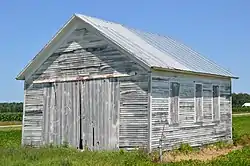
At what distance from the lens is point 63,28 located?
20047 millimetres

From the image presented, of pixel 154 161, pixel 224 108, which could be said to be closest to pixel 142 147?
pixel 154 161

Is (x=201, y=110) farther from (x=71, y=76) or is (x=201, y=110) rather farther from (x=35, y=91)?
(x=35, y=91)

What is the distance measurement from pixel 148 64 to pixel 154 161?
381 centimetres

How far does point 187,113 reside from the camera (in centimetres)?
2047

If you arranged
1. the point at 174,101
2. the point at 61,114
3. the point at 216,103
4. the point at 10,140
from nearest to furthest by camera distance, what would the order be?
the point at 174,101, the point at 61,114, the point at 216,103, the point at 10,140

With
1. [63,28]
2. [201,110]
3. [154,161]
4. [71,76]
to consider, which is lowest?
[154,161]

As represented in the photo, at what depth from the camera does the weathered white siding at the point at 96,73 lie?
17.8m

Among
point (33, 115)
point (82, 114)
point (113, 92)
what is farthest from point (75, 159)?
point (33, 115)

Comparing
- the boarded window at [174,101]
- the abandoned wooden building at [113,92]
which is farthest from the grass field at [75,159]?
the boarded window at [174,101]

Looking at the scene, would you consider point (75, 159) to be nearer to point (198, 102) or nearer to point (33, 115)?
point (33, 115)

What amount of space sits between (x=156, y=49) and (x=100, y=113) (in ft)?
15.1

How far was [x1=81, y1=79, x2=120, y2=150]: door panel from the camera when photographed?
1820 centimetres

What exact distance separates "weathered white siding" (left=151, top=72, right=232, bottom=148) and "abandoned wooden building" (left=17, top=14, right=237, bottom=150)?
4cm

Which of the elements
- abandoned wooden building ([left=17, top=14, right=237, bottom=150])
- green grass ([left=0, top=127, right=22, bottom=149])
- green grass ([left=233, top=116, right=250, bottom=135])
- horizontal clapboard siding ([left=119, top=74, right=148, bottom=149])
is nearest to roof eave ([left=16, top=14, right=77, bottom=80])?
abandoned wooden building ([left=17, top=14, right=237, bottom=150])
